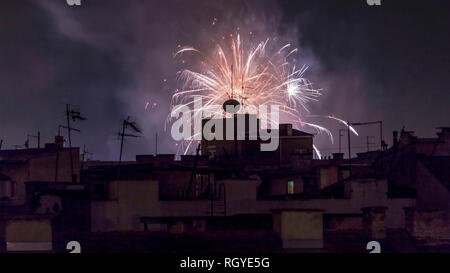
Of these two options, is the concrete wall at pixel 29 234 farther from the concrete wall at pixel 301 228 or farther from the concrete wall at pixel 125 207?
the concrete wall at pixel 301 228

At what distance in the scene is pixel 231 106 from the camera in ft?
197

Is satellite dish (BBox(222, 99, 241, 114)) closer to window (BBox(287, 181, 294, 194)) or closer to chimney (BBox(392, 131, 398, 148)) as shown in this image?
window (BBox(287, 181, 294, 194))

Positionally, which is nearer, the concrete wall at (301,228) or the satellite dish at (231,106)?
the concrete wall at (301,228)

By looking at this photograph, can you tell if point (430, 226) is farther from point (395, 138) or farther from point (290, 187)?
point (395, 138)

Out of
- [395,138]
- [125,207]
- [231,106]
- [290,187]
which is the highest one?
[231,106]

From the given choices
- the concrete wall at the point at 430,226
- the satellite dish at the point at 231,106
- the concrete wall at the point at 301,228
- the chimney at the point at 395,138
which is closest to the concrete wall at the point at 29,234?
the concrete wall at the point at 301,228

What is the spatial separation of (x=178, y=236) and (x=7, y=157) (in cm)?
2608

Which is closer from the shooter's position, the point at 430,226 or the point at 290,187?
the point at 430,226

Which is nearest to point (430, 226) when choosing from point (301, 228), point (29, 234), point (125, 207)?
point (301, 228)

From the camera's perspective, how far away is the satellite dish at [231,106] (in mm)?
58991

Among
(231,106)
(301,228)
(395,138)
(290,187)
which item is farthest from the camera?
(231,106)

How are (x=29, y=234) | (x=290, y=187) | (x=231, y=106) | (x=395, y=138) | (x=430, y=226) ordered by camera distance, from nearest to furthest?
(x=29, y=234)
(x=430, y=226)
(x=290, y=187)
(x=395, y=138)
(x=231, y=106)

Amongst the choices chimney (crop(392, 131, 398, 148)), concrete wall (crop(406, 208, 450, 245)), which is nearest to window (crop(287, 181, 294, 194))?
chimney (crop(392, 131, 398, 148))
